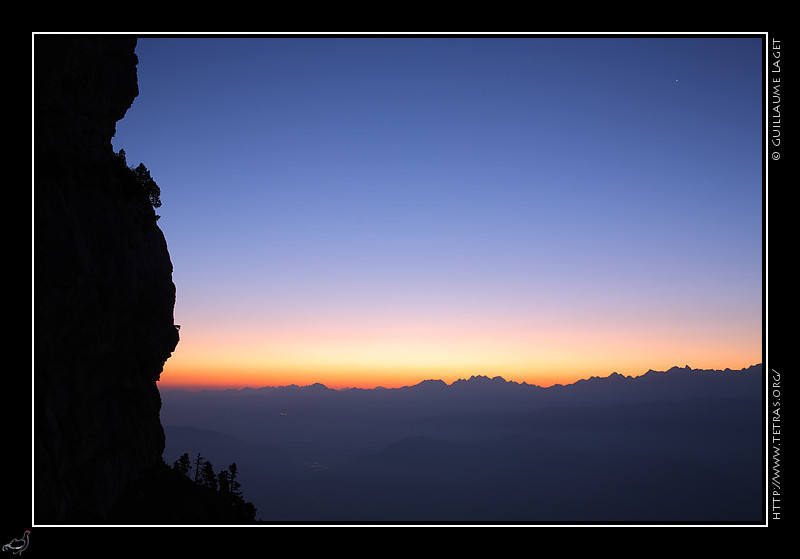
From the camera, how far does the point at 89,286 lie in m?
24.0

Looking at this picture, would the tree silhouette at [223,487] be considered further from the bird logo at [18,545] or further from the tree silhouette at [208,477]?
the bird logo at [18,545]

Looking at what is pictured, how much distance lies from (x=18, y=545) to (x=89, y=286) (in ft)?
45.6

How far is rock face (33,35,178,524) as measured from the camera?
21.3 m

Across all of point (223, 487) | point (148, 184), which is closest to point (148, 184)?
point (148, 184)

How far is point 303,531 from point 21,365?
30.0ft

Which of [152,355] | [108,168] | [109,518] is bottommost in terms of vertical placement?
[109,518]

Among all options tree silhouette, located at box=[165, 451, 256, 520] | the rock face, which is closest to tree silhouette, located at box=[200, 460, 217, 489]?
tree silhouette, located at box=[165, 451, 256, 520]

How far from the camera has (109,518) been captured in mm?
29031

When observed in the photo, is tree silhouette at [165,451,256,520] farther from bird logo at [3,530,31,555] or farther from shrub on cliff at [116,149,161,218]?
bird logo at [3,530,31,555]

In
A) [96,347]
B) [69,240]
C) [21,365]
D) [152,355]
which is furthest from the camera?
[152,355]

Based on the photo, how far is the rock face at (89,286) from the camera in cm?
2130
